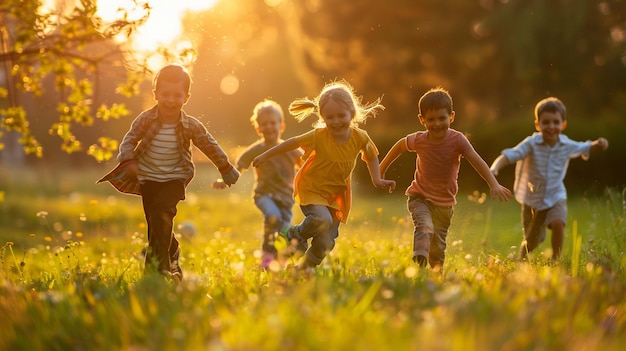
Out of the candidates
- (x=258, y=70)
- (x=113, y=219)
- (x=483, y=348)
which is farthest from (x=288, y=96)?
(x=483, y=348)

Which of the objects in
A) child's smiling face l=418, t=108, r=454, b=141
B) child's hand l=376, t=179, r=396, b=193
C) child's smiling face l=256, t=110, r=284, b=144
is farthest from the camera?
child's smiling face l=256, t=110, r=284, b=144

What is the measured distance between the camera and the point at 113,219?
17.0 m

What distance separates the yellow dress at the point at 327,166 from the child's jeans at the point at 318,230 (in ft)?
0.24

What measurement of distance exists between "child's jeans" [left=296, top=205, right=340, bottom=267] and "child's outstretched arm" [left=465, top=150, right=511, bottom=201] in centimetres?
133

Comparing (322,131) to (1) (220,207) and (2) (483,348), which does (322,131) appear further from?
(1) (220,207)

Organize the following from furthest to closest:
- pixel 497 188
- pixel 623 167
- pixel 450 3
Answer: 1. pixel 450 3
2. pixel 623 167
3. pixel 497 188

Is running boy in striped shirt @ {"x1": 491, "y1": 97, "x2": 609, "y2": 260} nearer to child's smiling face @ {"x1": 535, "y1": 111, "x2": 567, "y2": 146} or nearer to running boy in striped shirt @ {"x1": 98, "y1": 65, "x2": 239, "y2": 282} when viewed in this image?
child's smiling face @ {"x1": 535, "y1": 111, "x2": 567, "y2": 146}

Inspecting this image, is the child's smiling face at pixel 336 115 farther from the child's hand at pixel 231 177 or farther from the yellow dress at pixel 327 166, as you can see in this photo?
the child's hand at pixel 231 177

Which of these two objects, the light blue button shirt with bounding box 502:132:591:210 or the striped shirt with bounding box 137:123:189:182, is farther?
the light blue button shirt with bounding box 502:132:591:210

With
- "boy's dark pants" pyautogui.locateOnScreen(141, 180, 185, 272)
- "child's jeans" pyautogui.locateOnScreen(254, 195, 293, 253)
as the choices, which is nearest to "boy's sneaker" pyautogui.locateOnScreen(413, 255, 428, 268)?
"boy's dark pants" pyautogui.locateOnScreen(141, 180, 185, 272)

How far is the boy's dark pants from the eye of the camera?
661 cm

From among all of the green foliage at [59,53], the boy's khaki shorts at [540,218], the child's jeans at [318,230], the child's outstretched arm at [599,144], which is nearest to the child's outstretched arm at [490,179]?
the child's jeans at [318,230]

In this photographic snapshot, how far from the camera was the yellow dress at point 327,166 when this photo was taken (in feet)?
22.7

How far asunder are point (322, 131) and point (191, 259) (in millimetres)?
2831
